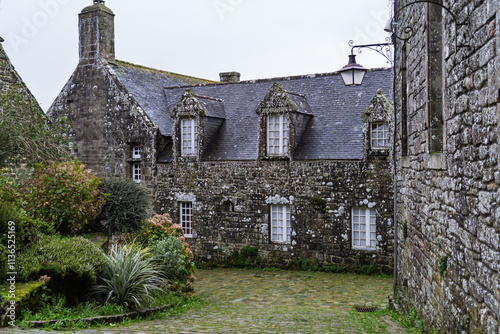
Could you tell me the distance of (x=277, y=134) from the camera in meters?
16.0

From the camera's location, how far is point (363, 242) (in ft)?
48.6

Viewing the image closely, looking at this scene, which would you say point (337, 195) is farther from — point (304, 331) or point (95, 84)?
point (95, 84)

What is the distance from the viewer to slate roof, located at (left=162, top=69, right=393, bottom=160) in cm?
1535

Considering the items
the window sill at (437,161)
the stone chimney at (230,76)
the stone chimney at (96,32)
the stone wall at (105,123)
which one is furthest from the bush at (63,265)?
the stone chimney at (230,76)

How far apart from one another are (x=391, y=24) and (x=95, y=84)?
42.8 feet

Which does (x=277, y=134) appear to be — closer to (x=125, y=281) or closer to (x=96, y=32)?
→ (x=96, y=32)

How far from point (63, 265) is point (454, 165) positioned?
5.50m

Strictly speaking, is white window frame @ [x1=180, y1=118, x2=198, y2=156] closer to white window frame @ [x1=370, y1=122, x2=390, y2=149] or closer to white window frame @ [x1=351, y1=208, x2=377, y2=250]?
white window frame @ [x1=351, y1=208, x2=377, y2=250]

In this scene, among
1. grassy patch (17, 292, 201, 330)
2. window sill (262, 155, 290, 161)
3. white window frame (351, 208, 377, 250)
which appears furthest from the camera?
window sill (262, 155, 290, 161)

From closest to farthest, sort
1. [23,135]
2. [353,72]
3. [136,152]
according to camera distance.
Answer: [353,72]
[23,135]
[136,152]

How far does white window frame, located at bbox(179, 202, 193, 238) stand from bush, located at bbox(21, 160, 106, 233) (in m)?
6.57

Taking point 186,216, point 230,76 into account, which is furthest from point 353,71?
point 230,76

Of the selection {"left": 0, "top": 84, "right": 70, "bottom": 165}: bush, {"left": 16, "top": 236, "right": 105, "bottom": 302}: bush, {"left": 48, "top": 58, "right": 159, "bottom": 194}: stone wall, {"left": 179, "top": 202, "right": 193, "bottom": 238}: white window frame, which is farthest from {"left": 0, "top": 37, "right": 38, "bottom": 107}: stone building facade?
{"left": 16, "top": 236, "right": 105, "bottom": 302}: bush

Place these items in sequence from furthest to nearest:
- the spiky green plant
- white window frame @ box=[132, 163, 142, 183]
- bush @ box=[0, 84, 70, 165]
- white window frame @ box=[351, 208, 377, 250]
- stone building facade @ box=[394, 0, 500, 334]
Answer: white window frame @ box=[132, 163, 142, 183]
white window frame @ box=[351, 208, 377, 250]
bush @ box=[0, 84, 70, 165]
the spiky green plant
stone building facade @ box=[394, 0, 500, 334]
